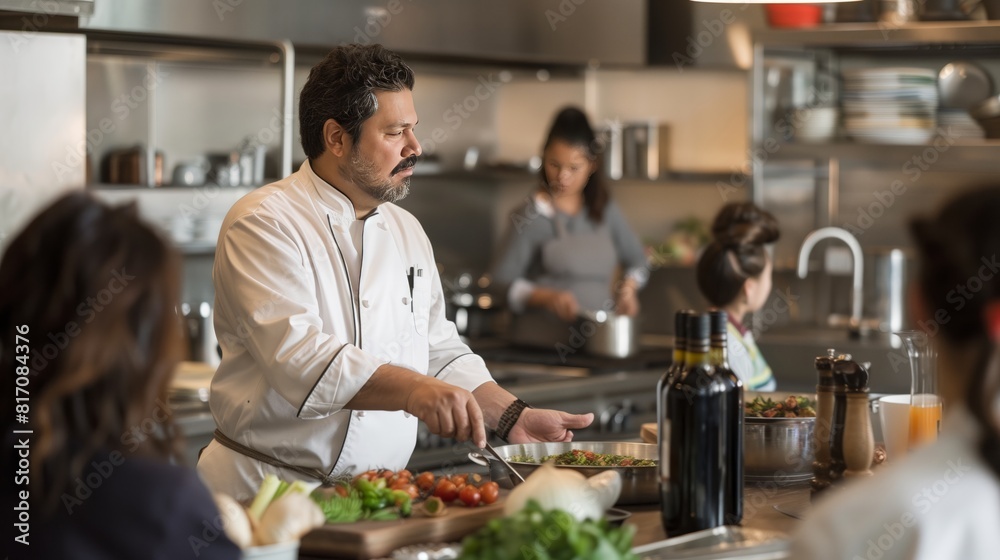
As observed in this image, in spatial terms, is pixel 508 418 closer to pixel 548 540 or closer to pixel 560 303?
pixel 548 540

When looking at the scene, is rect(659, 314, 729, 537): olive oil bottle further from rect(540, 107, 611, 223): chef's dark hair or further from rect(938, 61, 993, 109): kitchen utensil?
rect(938, 61, 993, 109): kitchen utensil

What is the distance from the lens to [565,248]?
4.77 meters

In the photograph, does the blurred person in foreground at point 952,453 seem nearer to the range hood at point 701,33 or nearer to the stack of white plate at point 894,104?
the stack of white plate at point 894,104

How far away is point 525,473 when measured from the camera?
2.06m

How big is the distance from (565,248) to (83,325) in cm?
355

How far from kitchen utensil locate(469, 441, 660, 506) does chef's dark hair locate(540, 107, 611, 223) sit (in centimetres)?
248

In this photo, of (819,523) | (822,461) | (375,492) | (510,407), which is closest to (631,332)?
(510,407)

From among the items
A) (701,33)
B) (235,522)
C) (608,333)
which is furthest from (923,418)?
(701,33)

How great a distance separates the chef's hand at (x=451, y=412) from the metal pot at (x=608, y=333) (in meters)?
2.51

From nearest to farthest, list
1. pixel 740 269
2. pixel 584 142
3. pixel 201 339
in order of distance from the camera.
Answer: pixel 740 269
pixel 201 339
pixel 584 142

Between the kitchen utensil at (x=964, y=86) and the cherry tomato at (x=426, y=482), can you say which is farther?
the kitchen utensil at (x=964, y=86)

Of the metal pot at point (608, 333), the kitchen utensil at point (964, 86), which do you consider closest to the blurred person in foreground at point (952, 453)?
the metal pot at point (608, 333)

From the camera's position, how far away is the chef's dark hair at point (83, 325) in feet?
4.22

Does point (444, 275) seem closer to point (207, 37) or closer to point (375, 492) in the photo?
point (207, 37)
